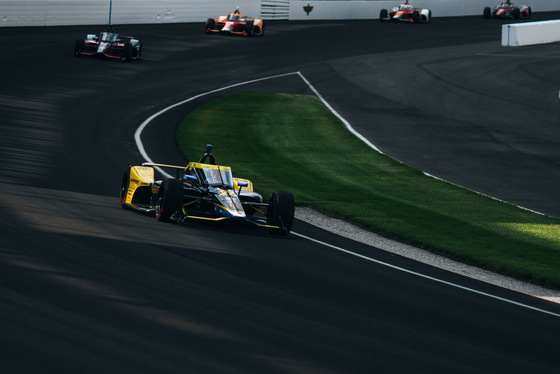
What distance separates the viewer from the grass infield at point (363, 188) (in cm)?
1638

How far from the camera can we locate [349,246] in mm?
15531

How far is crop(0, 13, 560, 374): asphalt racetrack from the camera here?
8.88 metres

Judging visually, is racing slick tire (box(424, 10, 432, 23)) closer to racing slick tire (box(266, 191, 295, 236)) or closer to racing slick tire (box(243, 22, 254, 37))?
racing slick tire (box(243, 22, 254, 37))

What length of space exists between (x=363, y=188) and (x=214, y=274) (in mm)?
10173

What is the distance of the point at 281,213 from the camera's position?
50.9 feet

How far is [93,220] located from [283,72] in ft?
87.8

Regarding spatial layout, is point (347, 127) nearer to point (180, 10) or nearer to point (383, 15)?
point (180, 10)

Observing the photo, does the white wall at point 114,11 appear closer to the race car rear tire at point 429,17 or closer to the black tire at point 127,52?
the black tire at point 127,52

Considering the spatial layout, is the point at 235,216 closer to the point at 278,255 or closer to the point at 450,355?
the point at 278,255

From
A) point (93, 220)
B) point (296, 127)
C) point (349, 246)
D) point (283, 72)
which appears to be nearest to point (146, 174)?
point (93, 220)

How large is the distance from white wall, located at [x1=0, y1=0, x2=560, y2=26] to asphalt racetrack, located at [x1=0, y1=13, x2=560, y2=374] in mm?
13885

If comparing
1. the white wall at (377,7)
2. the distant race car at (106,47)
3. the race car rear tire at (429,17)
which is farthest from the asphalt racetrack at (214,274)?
the race car rear tire at (429,17)

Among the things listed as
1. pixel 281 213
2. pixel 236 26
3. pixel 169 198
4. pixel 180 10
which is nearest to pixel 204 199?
pixel 169 198

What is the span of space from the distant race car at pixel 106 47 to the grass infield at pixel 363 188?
28.0 feet
